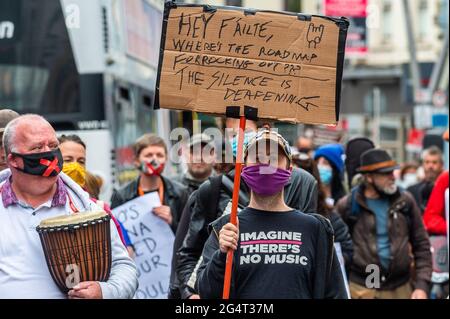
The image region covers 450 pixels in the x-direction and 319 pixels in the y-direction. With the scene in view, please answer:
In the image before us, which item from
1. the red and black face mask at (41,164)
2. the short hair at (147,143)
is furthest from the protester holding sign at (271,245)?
the short hair at (147,143)

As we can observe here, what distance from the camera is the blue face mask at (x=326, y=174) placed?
31.5ft

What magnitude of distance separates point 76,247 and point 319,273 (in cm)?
103

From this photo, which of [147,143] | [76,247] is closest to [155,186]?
[147,143]

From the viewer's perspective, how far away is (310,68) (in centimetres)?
535

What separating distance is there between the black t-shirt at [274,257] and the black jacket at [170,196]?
3680 millimetres

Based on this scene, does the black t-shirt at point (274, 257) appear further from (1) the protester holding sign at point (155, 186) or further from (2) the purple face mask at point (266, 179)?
(1) the protester holding sign at point (155, 186)

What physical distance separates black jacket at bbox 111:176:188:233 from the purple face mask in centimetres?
365

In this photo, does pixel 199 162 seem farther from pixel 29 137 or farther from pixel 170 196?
pixel 29 137

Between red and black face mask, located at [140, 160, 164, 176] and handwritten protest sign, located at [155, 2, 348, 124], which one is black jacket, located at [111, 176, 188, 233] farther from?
handwritten protest sign, located at [155, 2, 348, 124]

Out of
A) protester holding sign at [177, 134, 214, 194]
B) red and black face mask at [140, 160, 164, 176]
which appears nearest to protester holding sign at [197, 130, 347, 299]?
red and black face mask at [140, 160, 164, 176]

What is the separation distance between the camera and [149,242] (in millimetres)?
8711

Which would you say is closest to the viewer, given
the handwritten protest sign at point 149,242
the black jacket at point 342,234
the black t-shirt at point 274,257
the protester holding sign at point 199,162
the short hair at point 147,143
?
the black t-shirt at point 274,257

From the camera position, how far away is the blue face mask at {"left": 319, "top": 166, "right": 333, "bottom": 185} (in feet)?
31.5
